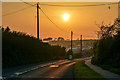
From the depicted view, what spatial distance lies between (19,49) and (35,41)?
8.54 m

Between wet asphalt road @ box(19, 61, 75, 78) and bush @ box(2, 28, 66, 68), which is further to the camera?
bush @ box(2, 28, 66, 68)

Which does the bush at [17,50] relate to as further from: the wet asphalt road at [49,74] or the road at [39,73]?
the wet asphalt road at [49,74]

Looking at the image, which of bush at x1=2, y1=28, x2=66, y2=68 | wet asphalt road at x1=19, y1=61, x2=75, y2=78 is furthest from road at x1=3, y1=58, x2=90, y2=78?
bush at x1=2, y1=28, x2=66, y2=68

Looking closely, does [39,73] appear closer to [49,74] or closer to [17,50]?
[49,74]

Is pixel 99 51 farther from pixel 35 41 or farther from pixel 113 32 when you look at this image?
pixel 35 41

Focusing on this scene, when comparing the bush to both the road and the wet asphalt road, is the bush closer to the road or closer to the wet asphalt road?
the road

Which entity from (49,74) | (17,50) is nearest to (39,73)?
(49,74)

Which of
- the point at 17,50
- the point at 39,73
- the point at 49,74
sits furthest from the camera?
the point at 17,50

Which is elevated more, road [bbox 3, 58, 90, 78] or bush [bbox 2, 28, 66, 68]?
bush [bbox 2, 28, 66, 68]

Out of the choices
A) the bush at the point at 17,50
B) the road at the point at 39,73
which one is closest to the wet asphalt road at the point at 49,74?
the road at the point at 39,73

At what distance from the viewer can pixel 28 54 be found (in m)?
33.1

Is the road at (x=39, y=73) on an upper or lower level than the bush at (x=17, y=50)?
lower

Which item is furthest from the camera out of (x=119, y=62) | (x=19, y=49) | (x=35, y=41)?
(x=35, y=41)

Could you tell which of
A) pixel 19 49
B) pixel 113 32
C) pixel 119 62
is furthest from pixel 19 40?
pixel 119 62
